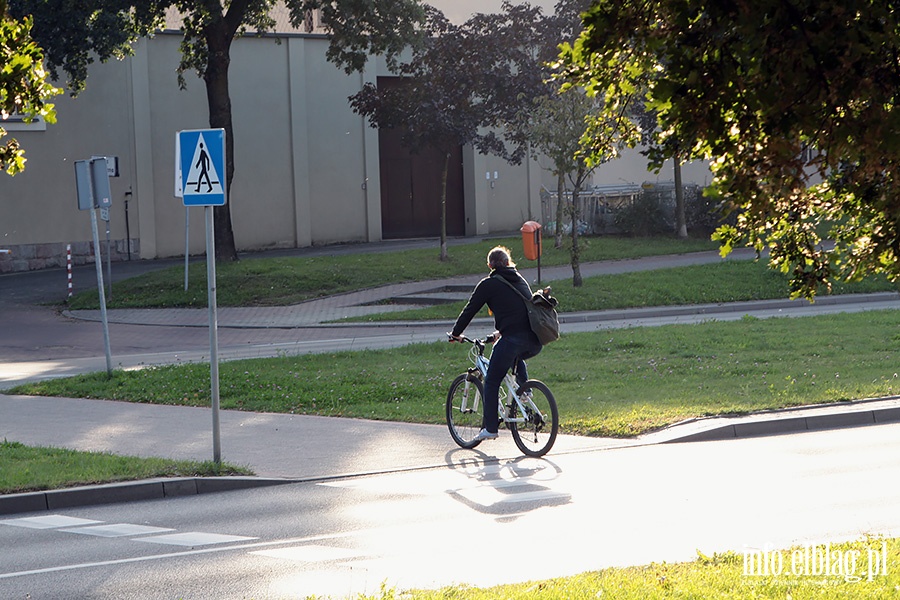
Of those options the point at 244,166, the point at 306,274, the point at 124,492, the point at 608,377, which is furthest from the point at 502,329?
the point at 244,166

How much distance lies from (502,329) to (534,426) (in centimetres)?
95

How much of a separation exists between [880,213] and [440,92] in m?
25.9

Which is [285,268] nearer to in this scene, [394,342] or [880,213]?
[394,342]

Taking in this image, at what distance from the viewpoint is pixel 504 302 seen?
35.3ft

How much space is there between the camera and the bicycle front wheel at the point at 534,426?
1040 centimetres

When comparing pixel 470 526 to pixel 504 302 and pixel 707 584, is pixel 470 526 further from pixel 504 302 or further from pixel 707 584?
pixel 504 302

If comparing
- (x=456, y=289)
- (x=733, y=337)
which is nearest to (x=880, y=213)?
(x=733, y=337)

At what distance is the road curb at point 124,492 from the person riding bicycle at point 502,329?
6.66 ft

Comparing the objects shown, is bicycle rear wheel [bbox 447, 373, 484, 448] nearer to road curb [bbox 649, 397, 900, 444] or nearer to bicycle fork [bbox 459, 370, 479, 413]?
bicycle fork [bbox 459, 370, 479, 413]

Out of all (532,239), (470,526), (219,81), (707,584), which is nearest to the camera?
(707,584)

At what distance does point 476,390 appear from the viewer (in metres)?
11.2

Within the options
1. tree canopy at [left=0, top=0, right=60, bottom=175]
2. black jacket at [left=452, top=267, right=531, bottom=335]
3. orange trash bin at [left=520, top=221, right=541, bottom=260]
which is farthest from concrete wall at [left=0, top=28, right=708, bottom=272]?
tree canopy at [left=0, top=0, right=60, bottom=175]

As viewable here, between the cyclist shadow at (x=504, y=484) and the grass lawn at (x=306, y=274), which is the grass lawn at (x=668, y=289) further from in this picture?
the cyclist shadow at (x=504, y=484)

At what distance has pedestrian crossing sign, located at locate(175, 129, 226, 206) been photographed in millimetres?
10156
